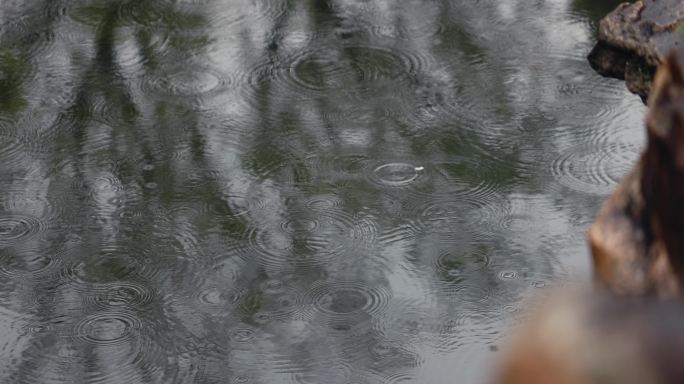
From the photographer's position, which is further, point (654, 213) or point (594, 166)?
point (594, 166)

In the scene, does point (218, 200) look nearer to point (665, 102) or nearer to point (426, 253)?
point (426, 253)

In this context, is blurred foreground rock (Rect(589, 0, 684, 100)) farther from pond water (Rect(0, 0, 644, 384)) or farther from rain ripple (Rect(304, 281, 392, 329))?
rain ripple (Rect(304, 281, 392, 329))

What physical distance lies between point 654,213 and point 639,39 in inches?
131

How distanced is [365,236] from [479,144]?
1021 mm

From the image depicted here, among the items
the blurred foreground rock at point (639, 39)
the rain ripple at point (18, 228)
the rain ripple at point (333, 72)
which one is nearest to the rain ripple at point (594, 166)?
the blurred foreground rock at point (639, 39)

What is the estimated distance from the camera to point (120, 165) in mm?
5684

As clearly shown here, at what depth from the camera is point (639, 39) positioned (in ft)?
15.7

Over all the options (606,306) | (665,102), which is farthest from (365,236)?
(606,306)

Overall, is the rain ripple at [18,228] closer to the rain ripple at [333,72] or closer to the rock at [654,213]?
the rain ripple at [333,72]

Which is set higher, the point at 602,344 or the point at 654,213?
the point at 602,344

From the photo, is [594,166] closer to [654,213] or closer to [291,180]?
[291,180]

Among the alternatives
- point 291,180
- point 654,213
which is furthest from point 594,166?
point 654,213

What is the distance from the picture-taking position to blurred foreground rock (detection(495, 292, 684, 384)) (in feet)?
2.27

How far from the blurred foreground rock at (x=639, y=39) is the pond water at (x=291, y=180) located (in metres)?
0.57
